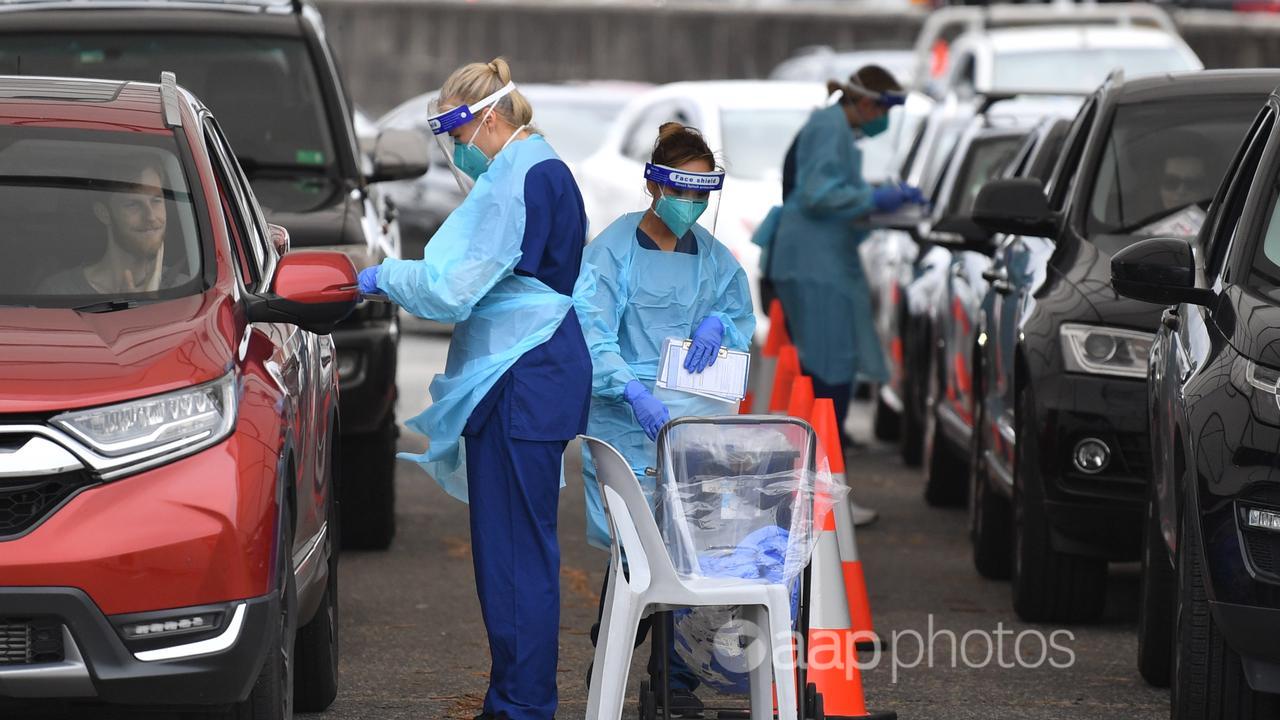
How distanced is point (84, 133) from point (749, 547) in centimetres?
207

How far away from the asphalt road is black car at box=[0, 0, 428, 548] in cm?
42

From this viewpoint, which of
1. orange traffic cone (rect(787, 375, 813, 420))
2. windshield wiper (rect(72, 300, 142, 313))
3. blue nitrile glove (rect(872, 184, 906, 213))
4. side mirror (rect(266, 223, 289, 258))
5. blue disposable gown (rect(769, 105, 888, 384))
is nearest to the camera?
windshield wiper (rect(72, 300, 142, 313))

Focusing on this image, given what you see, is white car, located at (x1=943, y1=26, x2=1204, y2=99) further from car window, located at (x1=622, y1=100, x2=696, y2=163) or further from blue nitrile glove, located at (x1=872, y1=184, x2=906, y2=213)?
blue nitrile glove, located at (x1=872, y1=184, x2=906, y2=213)

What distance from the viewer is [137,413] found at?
534 cm

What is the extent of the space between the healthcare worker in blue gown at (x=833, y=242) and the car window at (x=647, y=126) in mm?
4863

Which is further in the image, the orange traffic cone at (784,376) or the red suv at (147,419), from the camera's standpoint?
the orange traffic cone at (784,376)

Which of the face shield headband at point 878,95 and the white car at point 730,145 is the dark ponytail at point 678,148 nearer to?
the face shield headband at point 878,95

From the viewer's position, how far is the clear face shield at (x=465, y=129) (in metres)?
6.38

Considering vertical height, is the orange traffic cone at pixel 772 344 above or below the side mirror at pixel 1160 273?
below

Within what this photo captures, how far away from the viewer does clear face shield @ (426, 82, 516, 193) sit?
6.38 meters

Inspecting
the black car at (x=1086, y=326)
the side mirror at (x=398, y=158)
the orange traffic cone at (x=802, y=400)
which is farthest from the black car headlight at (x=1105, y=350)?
the side mirror at (x=398, y=158)

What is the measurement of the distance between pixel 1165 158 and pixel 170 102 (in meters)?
4.07

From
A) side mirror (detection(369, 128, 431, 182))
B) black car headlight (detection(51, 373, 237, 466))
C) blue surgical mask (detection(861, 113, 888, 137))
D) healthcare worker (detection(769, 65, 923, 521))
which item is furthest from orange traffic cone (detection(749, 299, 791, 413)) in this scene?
black car headlight (detection(51, 373, 237, 466))

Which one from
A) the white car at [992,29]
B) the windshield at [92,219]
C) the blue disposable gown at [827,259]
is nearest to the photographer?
the windshield at [92,219]
